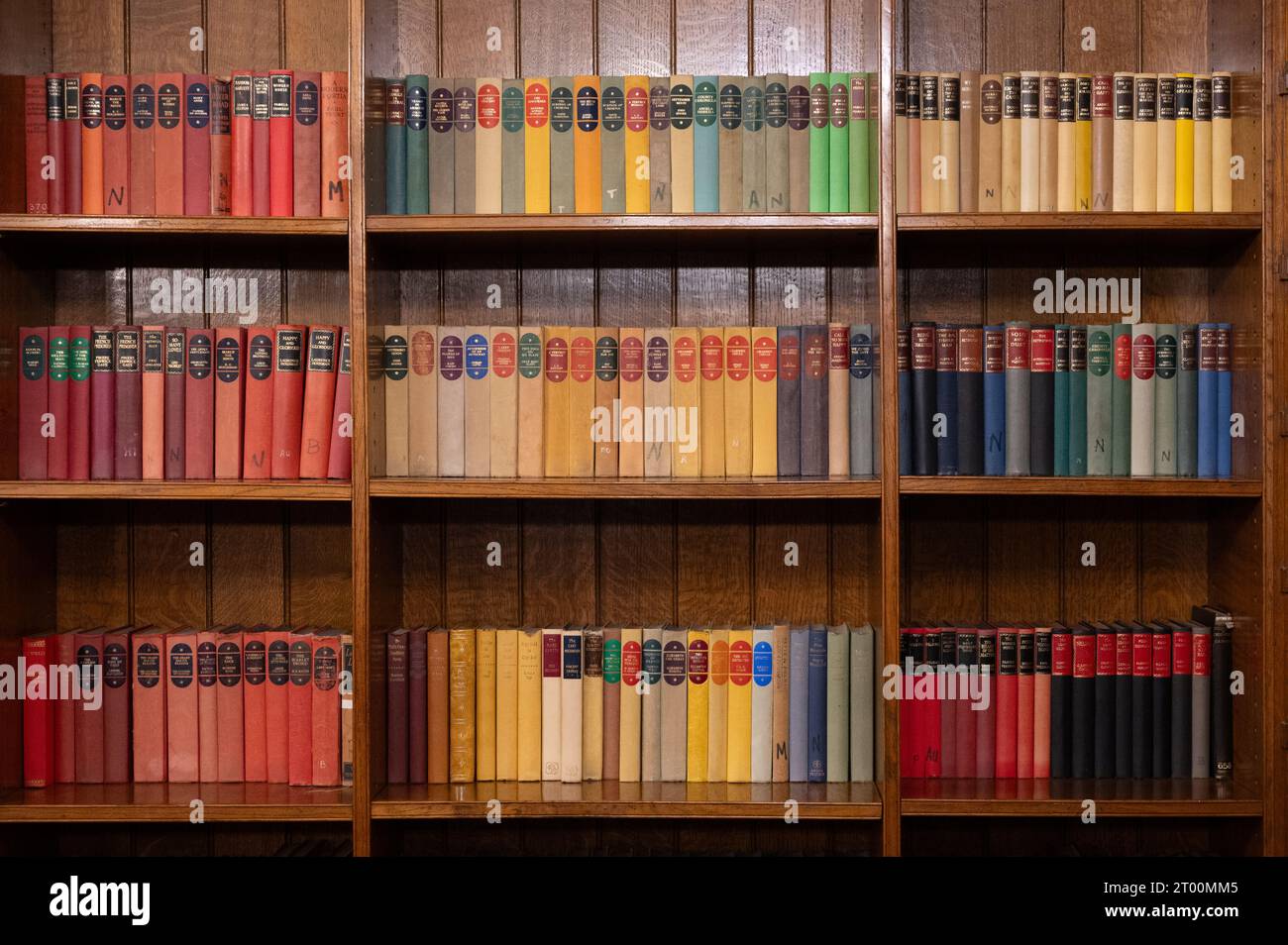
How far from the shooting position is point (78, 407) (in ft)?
5.91

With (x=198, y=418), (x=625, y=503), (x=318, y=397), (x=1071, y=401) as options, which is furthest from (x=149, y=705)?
(x=1071, y=401)

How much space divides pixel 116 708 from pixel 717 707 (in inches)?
41.5

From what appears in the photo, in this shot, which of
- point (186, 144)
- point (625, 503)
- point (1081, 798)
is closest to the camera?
point (1081, 798)

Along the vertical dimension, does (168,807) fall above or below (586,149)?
below

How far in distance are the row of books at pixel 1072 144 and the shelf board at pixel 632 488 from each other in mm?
496

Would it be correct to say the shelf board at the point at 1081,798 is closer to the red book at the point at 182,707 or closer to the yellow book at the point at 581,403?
the yellow book at the point at 581,403

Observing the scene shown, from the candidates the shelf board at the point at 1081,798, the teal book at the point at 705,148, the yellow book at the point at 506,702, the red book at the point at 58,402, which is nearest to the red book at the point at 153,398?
the red book at the point at 58,402

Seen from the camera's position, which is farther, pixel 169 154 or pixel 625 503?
pixel 625 503

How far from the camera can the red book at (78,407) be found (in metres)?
1.80

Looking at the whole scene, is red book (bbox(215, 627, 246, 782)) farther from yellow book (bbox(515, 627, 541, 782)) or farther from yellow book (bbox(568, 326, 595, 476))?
yellow book (bbox(568, 326, 595, 476))

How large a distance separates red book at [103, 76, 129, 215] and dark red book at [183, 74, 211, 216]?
0.08 m

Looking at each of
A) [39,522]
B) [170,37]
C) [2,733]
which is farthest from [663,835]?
[170,37]

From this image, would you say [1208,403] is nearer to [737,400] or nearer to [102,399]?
[737,400]

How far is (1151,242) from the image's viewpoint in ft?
6.19
